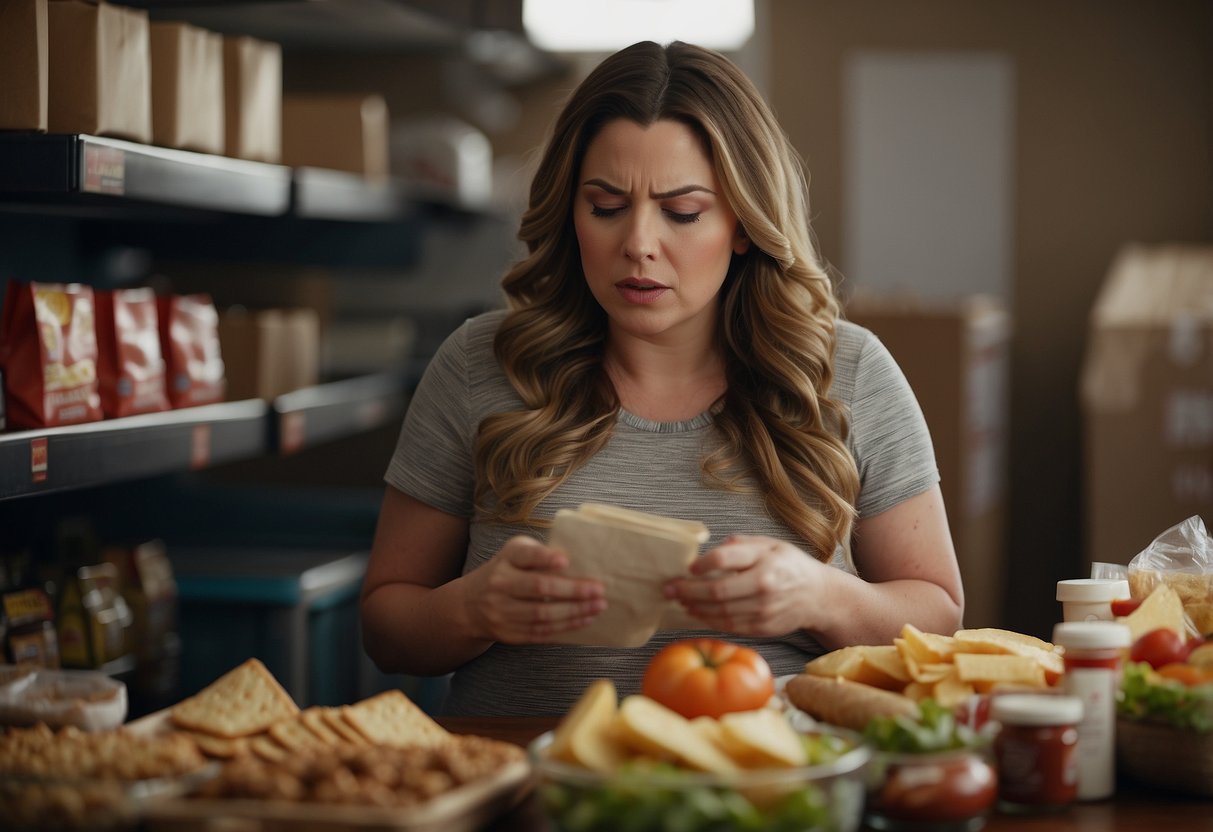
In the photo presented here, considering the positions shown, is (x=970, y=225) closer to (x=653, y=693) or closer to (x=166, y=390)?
(x=166, y=390)

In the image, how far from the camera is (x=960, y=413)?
16.4ft

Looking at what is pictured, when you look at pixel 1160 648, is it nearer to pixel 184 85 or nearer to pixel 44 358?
pixel 44 358

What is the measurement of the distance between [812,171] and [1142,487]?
1952mm

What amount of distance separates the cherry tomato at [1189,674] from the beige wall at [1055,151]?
14.4ft

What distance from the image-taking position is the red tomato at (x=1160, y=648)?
1.69 metres

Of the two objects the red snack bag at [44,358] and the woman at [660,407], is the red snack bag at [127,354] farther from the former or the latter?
the woman at [660,407]

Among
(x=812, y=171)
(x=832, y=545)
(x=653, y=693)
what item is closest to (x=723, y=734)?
(x=653, y=693)

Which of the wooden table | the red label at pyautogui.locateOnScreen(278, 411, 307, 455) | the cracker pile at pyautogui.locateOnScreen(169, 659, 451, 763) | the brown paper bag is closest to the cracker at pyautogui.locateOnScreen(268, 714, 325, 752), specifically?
the cracker pile at pyautogui.locateOnScreen(169, 659, 451, 763)

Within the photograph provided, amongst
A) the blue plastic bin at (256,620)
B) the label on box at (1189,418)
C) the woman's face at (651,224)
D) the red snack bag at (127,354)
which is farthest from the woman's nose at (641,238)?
the label on box at (1189,418)

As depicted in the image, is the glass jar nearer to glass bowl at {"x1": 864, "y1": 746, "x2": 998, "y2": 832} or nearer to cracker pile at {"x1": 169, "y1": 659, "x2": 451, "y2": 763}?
glass bowl at {"x1": 864, "y1": 746, "x2": 998, "y2": 832}

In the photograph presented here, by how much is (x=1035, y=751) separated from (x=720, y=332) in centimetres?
109

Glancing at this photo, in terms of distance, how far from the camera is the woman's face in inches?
84.3

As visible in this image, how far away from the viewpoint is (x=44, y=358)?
2.33 m

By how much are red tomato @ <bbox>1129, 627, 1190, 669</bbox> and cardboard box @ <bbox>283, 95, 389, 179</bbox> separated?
2935 millimetres
